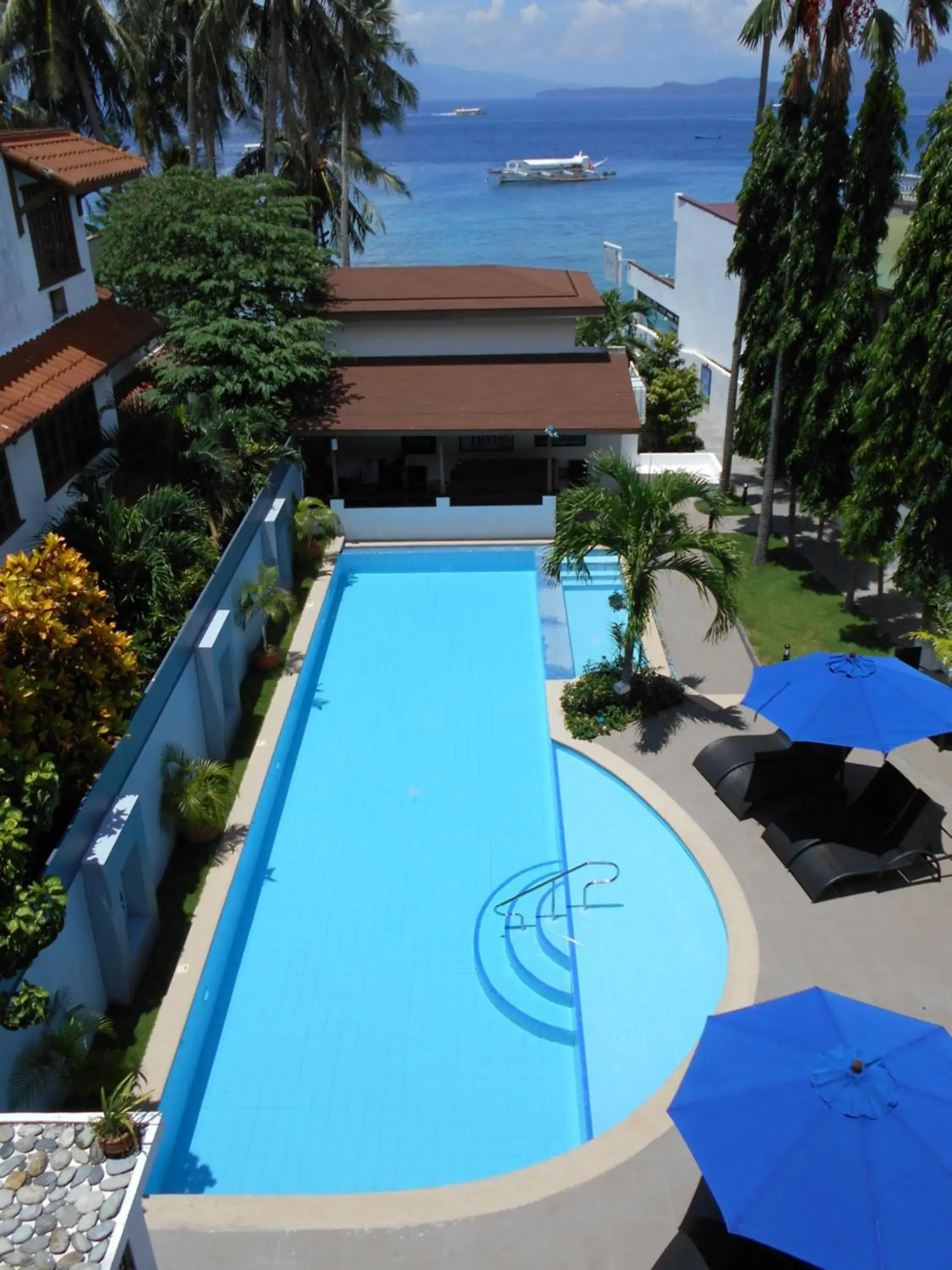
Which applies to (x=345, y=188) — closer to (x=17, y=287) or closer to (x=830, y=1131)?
(x=17, y=287)

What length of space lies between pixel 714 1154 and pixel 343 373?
21742mm

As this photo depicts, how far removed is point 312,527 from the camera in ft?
73.5

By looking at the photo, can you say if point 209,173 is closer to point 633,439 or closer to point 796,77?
point 633,439

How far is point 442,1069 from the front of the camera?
11.0 m

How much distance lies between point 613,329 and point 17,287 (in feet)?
61.1

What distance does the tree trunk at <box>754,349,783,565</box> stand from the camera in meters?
19.7

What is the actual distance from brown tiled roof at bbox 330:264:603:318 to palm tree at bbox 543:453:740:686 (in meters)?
11.2

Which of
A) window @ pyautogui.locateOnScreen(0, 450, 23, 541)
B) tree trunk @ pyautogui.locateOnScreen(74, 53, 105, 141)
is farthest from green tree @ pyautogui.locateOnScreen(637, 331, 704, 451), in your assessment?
tree trunk @ pyautogui.locateOnScreen(74, 53, 105, 141)

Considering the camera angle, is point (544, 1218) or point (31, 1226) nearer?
point (31, 1226)

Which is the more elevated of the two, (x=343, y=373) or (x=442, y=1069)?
(x=343, y=373)

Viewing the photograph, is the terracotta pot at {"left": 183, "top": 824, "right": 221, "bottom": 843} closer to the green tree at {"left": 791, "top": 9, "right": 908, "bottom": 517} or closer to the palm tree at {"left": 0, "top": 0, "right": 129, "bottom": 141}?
the green tree at {"left": 791, "top": 9, "right": 908, "bottom": 517}

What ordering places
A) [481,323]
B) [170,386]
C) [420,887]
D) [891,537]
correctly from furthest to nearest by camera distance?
[481,323], [170,386], [891,537], [420,887]

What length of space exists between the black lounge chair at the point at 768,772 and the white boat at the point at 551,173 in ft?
541

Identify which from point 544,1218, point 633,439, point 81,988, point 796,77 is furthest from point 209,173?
point 544,1218
